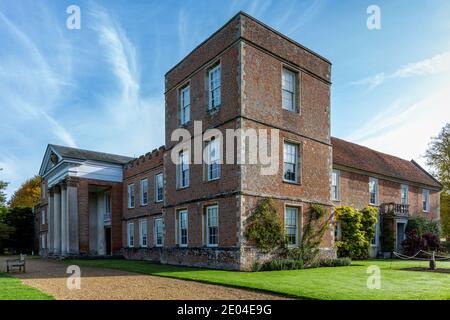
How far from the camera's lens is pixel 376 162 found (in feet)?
103

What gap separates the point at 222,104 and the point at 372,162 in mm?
17967

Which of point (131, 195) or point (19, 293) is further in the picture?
point (131, 195)

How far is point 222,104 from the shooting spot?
17719 millimetres

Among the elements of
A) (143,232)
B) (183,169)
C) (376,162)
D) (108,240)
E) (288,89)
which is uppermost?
(288,89)

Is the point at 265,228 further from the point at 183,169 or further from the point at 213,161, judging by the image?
the point at 183,169

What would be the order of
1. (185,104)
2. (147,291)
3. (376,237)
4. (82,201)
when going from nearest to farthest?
1. (147,291)
2. (185,104)
3. (376,237)
4. (82,201)

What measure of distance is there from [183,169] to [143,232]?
35.7ft

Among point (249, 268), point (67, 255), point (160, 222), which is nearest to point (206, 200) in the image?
point (249, 268)

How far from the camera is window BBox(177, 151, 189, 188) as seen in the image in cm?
2037

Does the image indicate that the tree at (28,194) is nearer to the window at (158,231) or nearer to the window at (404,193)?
Result: the window at (158,231)

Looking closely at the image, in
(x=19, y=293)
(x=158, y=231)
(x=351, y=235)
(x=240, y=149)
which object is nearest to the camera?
(x=19, y=293)

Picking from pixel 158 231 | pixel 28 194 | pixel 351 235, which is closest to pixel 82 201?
pixel 158 231
